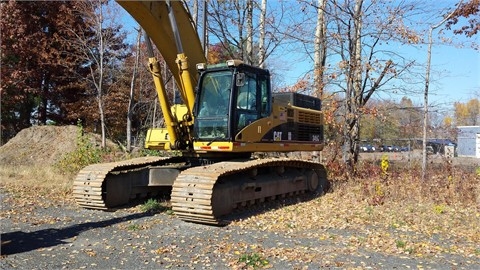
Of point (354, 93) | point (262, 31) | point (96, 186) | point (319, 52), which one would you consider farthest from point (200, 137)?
point (262, 31)

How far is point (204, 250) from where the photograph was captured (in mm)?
6082

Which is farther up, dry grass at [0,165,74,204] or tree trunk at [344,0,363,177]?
tree trunk at [344,0,363,177]

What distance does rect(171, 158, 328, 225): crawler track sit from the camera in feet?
24.9

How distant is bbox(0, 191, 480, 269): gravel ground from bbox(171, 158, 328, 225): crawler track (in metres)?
0.32

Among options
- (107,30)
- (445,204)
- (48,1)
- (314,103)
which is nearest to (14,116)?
(48,1)

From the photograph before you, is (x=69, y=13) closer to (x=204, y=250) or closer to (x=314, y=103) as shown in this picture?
(x=314, y=103)

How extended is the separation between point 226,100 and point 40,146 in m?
13.1

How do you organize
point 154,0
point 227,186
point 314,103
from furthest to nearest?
point 314,103 → point 154,0 → point 227,186

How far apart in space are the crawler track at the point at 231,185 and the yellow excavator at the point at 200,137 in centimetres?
2

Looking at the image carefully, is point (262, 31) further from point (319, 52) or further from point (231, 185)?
point (231, 185)

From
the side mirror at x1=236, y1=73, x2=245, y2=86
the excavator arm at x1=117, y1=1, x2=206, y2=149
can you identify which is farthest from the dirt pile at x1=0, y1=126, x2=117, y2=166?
the side mirror at x1=236, y1=73, x2=245, y2=86

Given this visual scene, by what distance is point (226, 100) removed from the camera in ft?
28.8

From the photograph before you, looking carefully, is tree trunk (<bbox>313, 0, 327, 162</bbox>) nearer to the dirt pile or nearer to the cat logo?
the cat logo

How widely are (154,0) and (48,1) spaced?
15.5 meters
